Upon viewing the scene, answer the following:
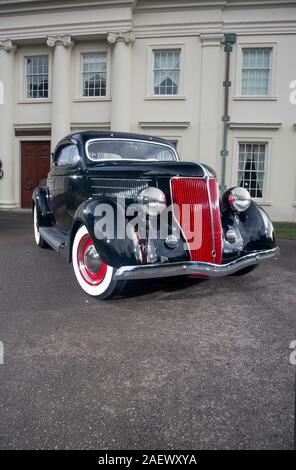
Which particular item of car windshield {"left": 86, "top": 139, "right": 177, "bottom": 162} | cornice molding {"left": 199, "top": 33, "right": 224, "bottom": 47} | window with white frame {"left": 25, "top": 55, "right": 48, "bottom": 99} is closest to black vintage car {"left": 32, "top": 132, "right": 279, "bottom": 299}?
car windshield {"left": 86, "top": 139, "right": 177, "bottom": 162}

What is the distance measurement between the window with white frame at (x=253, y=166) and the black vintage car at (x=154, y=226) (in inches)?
328

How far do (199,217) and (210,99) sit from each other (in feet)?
29.9

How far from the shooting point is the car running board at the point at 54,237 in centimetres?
424

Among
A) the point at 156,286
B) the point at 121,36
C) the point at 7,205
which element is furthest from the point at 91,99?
the point at 156,286

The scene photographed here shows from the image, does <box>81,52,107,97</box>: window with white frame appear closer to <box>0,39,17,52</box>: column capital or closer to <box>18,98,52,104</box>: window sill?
<box>18,98,52,104</box>: window sill

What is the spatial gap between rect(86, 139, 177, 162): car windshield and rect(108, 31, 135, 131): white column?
7.12 metres

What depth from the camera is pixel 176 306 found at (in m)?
3.42

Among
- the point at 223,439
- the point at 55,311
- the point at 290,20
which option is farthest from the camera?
the point at 290,20

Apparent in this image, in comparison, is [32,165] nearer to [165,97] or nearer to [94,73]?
[94,73]

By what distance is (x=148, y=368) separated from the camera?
2.26 m


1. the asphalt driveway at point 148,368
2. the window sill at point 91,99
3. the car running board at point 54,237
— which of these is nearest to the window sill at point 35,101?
the window sill at point 91,99
